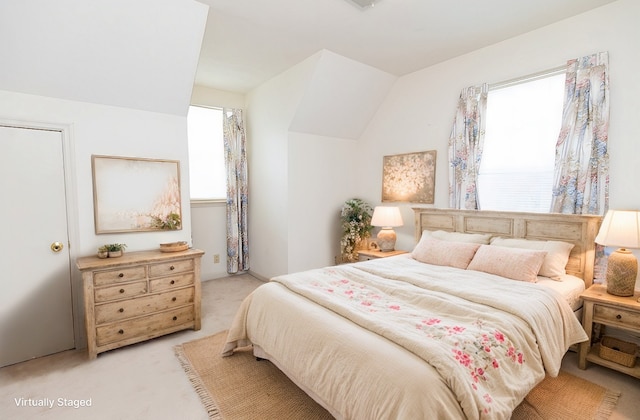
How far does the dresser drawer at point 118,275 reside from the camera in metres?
2.41

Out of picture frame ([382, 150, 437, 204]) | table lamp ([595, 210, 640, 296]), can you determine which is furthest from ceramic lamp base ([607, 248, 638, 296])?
picture frame ([382, 150, 437, 204])

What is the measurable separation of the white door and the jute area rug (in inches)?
47.6

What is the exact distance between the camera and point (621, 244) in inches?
81.8

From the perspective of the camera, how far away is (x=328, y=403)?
1.56m

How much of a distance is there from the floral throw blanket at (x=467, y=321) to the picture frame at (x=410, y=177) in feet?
4.66

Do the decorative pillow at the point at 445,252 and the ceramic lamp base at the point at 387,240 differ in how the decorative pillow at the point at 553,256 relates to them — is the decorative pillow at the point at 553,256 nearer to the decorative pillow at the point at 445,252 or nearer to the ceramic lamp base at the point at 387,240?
the decorative pillow at the point at 445,252

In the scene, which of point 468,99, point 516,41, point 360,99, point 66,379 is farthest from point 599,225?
point 66,379

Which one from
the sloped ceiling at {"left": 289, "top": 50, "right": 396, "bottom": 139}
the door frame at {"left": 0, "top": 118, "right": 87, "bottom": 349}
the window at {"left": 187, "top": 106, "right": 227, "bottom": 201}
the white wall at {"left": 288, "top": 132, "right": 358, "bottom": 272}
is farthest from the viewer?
the window at {"left": 187, "top": 106, "right": 227, "bottom": 201}

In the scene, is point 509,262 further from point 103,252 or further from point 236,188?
point 236,188

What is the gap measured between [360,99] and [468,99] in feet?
4.49

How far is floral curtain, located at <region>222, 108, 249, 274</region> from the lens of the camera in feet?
14.7

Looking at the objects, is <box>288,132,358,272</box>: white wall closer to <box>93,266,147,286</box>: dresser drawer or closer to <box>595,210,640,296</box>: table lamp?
<box>93,266,147,286</box>: dresser drawer

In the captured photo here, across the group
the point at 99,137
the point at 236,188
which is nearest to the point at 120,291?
the point at 99,137

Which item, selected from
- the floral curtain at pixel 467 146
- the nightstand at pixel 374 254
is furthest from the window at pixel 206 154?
the floral curtain at pixel 467 146
